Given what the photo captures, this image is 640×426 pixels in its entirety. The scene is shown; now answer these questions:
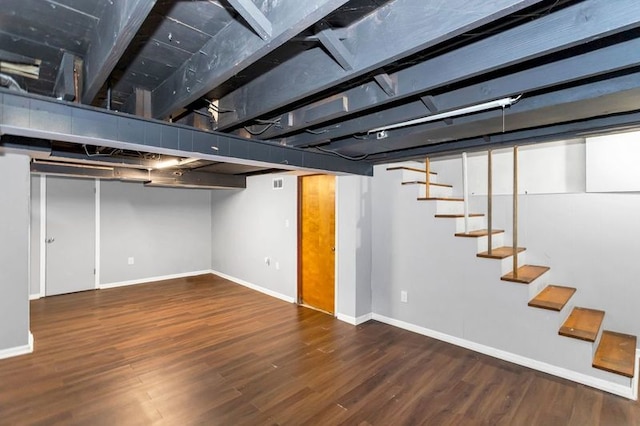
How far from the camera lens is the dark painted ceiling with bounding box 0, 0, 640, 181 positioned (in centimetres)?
114

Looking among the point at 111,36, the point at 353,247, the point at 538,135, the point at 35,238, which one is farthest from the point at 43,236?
the point at 538,135

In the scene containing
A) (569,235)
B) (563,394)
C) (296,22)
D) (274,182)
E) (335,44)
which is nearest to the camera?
(296,22)

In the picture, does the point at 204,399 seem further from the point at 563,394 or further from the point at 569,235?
the point at 569,235

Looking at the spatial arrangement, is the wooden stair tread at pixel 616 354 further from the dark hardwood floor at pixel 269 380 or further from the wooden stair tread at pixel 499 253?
the wooden stair tread at pixel 499 253

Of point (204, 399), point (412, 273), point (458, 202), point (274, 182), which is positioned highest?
point (274, 182)

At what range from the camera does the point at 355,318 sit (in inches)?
154

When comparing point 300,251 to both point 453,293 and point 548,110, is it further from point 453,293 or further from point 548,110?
point 548,110

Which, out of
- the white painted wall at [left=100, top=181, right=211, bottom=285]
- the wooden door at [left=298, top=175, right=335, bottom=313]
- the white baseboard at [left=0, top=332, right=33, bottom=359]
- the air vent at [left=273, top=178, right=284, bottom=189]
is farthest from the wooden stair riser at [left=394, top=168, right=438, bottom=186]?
the white painted wall at [left=100, top=181, right=211, bottom=285]

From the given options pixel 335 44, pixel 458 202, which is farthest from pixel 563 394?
pixel 335 44

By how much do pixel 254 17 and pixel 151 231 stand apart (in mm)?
6153

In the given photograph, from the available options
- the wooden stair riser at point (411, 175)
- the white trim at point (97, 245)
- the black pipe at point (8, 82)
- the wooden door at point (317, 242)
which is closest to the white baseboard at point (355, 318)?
the wooden door at point (317, 242)

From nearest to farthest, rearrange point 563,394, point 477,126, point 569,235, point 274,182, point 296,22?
1. point 296,22
2. point 477,126
3. point 563,394
4. point 569,235
5. point 274,182

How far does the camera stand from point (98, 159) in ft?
10.9

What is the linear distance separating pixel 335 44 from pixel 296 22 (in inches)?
12.2
